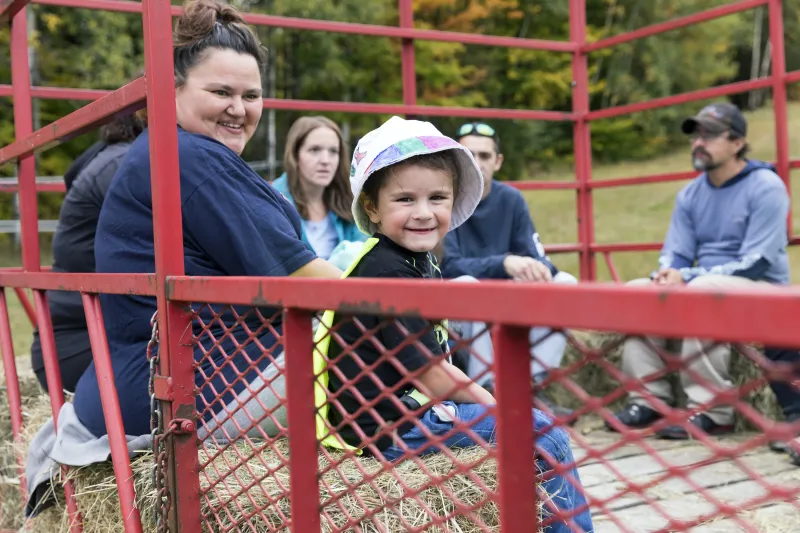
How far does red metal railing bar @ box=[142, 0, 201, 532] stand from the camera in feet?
5.42

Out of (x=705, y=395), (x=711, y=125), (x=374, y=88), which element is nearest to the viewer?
(x=705, y=395)

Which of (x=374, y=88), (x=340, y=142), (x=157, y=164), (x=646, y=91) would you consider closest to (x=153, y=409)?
(x=157, y=164)

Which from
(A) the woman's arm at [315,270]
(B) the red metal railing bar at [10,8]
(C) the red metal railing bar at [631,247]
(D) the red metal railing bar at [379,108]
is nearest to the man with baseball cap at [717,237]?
(C) the red metal railing bar at [631,247]

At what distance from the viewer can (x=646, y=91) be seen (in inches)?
946

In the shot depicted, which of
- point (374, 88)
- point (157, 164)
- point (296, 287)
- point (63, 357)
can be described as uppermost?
point (374, 88)

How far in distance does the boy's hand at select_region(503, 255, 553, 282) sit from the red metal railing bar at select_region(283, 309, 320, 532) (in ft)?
9.23

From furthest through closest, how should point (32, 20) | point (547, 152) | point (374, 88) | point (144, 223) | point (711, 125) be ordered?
point (547, 152), point (374, 88), point (32, 20), point (711, 125), point (144, 223)

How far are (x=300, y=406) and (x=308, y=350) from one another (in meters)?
0.09

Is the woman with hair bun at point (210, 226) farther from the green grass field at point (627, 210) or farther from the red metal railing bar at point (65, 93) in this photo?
the green grass field at point (627, 210)

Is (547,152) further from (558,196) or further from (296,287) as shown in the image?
(296,287)

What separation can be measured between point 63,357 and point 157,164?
1.53 meters

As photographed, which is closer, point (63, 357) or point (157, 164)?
point (157, 164)

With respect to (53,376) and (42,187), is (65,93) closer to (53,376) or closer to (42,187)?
(42,187)

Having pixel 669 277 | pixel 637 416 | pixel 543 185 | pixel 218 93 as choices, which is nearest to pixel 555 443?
pixel 218 93
